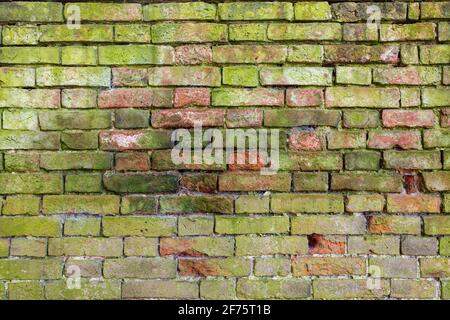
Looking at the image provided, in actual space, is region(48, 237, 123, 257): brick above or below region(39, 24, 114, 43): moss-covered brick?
below

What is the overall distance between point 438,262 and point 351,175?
0.50m

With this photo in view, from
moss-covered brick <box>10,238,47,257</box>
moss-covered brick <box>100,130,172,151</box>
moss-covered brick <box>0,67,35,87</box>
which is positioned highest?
moss-covered brick <box>0,67,35,87</box>

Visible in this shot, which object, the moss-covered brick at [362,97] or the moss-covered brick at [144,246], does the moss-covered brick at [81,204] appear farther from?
the moss-covered brick at [362,97]

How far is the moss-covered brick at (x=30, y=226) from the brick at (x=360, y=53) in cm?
131

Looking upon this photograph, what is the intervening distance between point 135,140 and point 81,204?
1.13 ft

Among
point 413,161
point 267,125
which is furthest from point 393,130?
point 267,125

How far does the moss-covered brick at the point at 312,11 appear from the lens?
2.34 metres

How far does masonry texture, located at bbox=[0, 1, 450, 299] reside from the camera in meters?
2.32

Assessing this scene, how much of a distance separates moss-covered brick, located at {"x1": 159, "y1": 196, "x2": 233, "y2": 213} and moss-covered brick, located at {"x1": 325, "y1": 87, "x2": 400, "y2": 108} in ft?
1.94

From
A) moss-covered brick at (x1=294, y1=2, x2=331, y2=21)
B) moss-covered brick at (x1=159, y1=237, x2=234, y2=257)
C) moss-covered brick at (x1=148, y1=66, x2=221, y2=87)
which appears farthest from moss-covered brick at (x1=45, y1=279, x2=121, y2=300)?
moss-covered brick at (x1=294, y1=2, x2=331, y2=21)

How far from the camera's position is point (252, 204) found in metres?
2.33

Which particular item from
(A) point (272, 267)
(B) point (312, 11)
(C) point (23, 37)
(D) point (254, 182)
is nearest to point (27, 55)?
(C) point (23, 37)

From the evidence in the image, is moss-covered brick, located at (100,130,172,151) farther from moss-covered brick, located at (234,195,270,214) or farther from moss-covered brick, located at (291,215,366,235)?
moss-covered brick, located at (291,215,366,235)

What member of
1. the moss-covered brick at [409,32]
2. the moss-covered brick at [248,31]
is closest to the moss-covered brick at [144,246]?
the moss-covered brick at [248,31]
